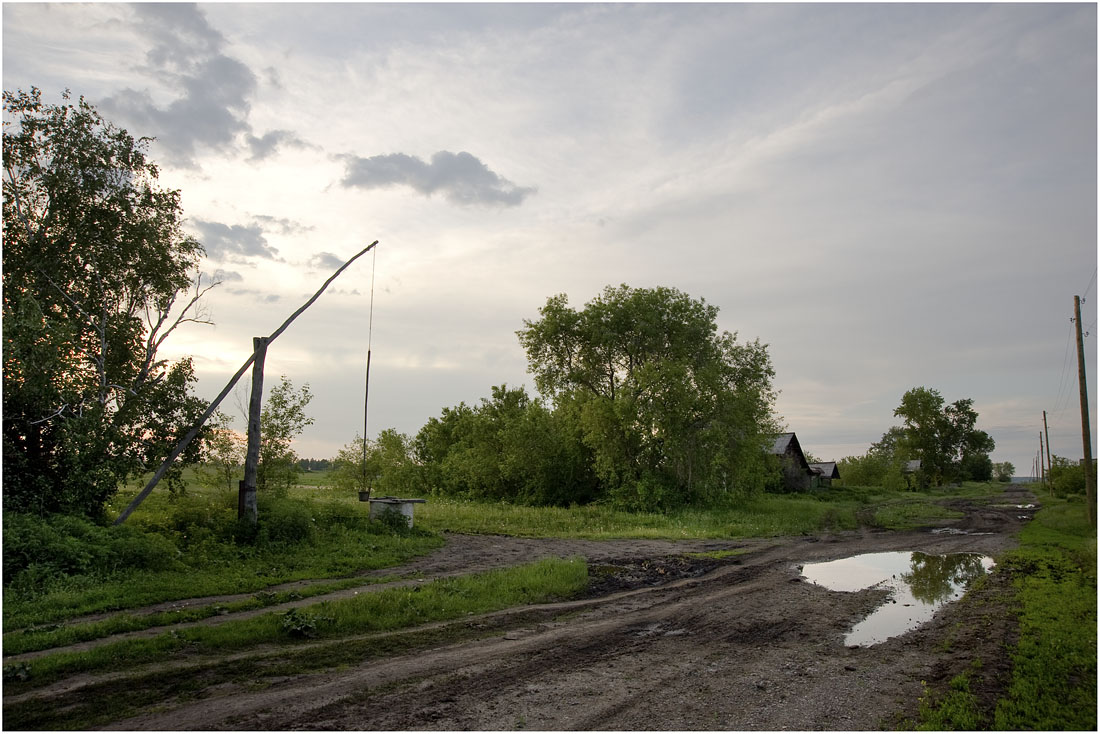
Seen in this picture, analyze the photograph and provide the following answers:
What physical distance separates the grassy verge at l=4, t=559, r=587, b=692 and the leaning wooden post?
6146 mm

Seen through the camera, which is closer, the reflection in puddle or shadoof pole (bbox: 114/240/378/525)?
the reflection in puddle

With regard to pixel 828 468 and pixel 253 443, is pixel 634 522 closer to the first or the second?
pixel 253 443

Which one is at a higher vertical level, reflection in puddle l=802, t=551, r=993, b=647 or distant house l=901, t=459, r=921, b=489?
distant house l=901, t=459, r=921, b=489

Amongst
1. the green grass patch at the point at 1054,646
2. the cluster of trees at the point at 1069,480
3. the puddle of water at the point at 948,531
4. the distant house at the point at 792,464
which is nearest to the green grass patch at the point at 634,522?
the puddle of water at the point at 948,531

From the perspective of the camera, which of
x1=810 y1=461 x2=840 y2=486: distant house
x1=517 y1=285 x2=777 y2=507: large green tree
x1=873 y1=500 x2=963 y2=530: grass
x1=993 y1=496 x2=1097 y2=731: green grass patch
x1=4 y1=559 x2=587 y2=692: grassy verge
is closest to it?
x1=993 y1=496 x2=1097 y2=731: green grass patch

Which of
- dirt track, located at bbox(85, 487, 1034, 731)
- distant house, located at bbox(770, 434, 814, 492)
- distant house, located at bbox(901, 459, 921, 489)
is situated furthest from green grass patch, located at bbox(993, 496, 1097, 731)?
distant house, located at bbox(901, 459, 921, 489)

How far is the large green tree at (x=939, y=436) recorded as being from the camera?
85312mm

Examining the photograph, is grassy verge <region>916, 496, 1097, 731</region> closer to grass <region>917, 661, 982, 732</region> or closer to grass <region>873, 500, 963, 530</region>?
grass <region>917, 661, 982, 732</region>

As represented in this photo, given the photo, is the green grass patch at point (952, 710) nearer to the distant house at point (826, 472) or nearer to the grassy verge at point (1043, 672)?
the grassy verge at point (1043, 672)

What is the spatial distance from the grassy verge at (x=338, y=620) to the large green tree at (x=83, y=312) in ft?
23.6

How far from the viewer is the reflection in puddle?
33.5 feet

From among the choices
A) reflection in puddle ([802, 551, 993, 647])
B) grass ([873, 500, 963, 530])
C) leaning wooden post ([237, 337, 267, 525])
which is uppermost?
leaning wooden post ([237, 337, 267, 525])

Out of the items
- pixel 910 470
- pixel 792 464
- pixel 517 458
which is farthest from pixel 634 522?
pixel 910 470

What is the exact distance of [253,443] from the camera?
52.2 feet
